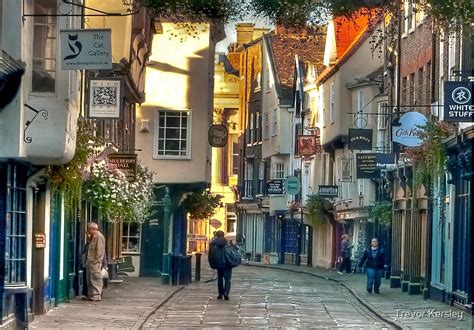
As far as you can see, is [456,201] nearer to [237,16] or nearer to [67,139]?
[67,139]

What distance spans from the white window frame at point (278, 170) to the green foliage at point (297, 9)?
63.6 m

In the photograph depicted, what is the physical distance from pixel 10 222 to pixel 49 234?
5129 mm

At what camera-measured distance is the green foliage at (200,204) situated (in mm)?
45375

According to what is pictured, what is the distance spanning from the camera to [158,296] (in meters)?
34.3

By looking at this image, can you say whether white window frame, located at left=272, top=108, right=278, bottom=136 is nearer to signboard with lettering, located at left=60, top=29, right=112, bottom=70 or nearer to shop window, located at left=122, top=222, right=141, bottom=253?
shop window, located at left=122, top=222, right=141, bottom=253

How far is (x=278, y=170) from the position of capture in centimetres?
8169

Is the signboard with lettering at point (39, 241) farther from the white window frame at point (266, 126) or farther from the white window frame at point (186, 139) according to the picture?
the white window frame at point (266, 126)

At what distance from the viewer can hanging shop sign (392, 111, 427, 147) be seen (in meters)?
33.2

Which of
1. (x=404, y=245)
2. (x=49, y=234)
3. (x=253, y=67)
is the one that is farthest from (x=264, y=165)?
(x=49, y=234)

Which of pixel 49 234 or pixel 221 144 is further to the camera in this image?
pixel 221 144

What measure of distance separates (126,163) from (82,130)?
785cm

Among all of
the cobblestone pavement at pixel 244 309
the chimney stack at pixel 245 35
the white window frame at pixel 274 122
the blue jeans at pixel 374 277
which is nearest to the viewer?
the cobblestone pavement at pixel 244 309

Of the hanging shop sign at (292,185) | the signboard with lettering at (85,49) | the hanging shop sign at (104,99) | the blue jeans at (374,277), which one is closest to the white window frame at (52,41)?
the signboard with lettering at (85,49)

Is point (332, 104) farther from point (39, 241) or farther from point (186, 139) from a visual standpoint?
point (39, 241)
